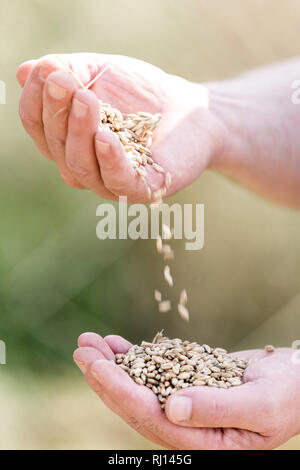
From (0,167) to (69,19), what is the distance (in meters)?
0.56

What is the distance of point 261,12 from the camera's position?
214 centimetres

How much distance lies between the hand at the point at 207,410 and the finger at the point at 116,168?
0.29m

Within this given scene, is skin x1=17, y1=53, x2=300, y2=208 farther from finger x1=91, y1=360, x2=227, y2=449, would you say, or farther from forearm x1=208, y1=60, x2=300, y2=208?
finger x1=91, y1=360, x2=227, y2=449

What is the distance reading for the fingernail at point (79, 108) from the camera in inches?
35.9

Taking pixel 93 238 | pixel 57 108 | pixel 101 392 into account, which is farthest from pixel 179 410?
pixel 93 238

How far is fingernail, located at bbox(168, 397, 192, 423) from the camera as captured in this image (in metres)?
0.86

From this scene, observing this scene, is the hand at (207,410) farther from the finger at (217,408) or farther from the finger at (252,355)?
the finger at (252,355)

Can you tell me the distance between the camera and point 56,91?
923 mm

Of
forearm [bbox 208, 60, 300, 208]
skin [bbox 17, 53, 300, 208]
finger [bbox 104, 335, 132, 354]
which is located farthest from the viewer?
forearm [bbox 208, 60, 300, 208]

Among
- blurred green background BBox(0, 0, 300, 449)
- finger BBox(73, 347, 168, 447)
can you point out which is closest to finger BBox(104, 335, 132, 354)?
finger BBox(73, 347, 168, 447)

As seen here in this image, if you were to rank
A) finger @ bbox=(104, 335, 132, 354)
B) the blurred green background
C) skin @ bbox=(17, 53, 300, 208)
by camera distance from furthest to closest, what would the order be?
the blurred green background → finger @ bbox=(104, 335, 132, 354) → skin @ bbox=(17, 53, 300, 208)

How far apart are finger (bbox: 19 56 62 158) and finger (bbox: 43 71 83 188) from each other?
3 centimetres

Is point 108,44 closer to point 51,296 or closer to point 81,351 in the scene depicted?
point 51,296

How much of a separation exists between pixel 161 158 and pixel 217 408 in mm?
478
